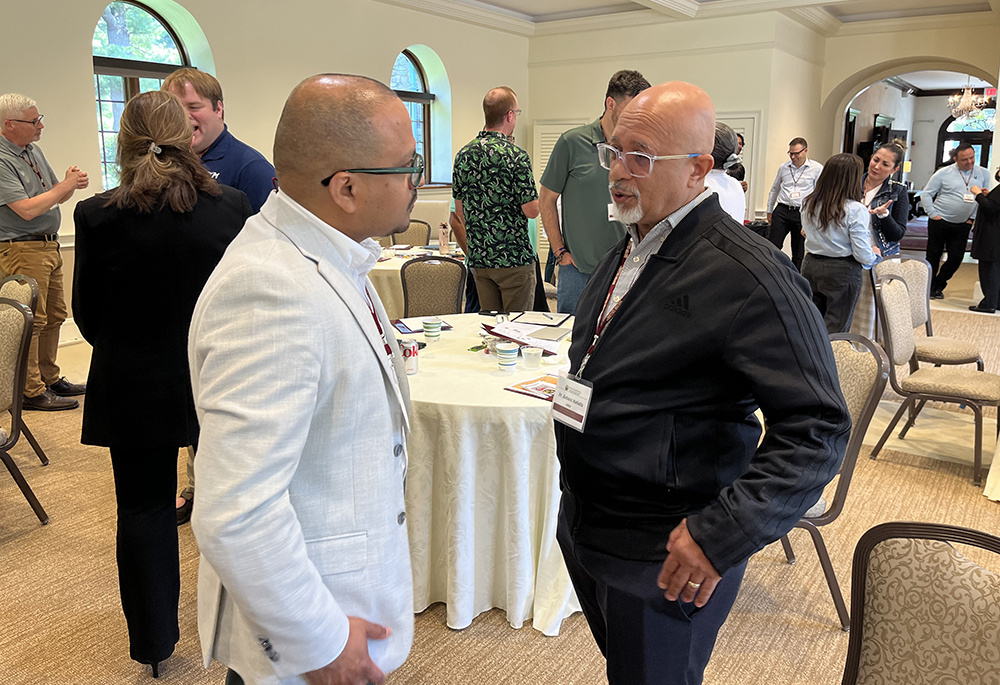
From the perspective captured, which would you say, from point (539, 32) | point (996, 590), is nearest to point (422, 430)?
point (996, 590)

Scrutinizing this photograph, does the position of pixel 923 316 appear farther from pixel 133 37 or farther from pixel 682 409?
pixel 133 37

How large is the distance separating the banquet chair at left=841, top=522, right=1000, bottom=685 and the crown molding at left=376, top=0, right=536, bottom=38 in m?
8.64

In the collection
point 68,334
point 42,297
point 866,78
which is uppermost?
point 866,78

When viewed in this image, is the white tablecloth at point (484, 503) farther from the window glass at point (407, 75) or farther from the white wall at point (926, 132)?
the white wall at point (926, 132)

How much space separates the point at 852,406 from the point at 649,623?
1523 millimetres

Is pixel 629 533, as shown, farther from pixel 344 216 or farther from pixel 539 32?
pixel 539 32

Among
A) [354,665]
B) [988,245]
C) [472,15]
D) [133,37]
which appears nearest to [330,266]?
[354,665]

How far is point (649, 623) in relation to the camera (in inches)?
55.1

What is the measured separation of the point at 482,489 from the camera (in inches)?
98.4

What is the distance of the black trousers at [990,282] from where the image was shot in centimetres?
811

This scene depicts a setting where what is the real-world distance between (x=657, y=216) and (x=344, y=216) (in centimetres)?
61

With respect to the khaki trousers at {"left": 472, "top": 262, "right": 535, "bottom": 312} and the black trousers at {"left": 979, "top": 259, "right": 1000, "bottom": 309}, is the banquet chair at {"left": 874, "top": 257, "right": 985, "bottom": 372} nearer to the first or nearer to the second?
the khaki trousers at {"left": 472, "top": 262, "right": 535, "bottom": 312}

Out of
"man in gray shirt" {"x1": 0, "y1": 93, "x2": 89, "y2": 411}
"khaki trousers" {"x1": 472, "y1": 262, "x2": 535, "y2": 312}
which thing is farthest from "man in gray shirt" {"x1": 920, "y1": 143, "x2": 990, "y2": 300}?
"man in gray shirt" {"x1": 0, "y1": 93, "x2": 89, "y2": 411}

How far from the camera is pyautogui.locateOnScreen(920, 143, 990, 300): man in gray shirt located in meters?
8.98
